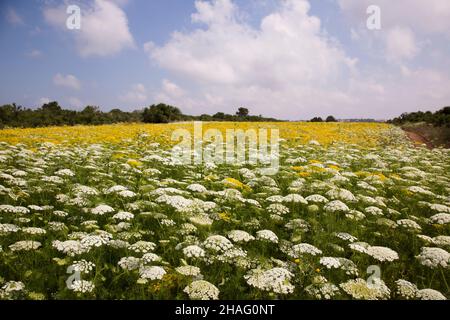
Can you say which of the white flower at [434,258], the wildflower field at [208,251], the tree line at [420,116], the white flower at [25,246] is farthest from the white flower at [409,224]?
the tree line at [420,116]

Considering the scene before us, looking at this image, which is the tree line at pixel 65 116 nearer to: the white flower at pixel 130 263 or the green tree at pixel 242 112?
the green tree at pixel 242 112

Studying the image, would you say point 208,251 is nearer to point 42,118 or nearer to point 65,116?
point 42,118

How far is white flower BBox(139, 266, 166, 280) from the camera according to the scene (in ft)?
11.2

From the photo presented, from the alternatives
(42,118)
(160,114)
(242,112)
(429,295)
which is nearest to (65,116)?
(42,118)

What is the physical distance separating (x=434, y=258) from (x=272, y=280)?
2.27 meters

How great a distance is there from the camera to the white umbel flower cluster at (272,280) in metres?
3.42

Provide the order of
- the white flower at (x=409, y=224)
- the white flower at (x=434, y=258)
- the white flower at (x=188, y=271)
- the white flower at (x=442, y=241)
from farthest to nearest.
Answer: the white flower at (x=409, y=224)
the white flower at (x=442, y=241)
the white flower at (x=434, y=258)
the white flower at (x=188, y=271)

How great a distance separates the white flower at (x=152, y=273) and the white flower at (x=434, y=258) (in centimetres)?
328

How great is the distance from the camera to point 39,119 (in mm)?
37344

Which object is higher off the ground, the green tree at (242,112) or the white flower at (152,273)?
the green tree at (242,112)
